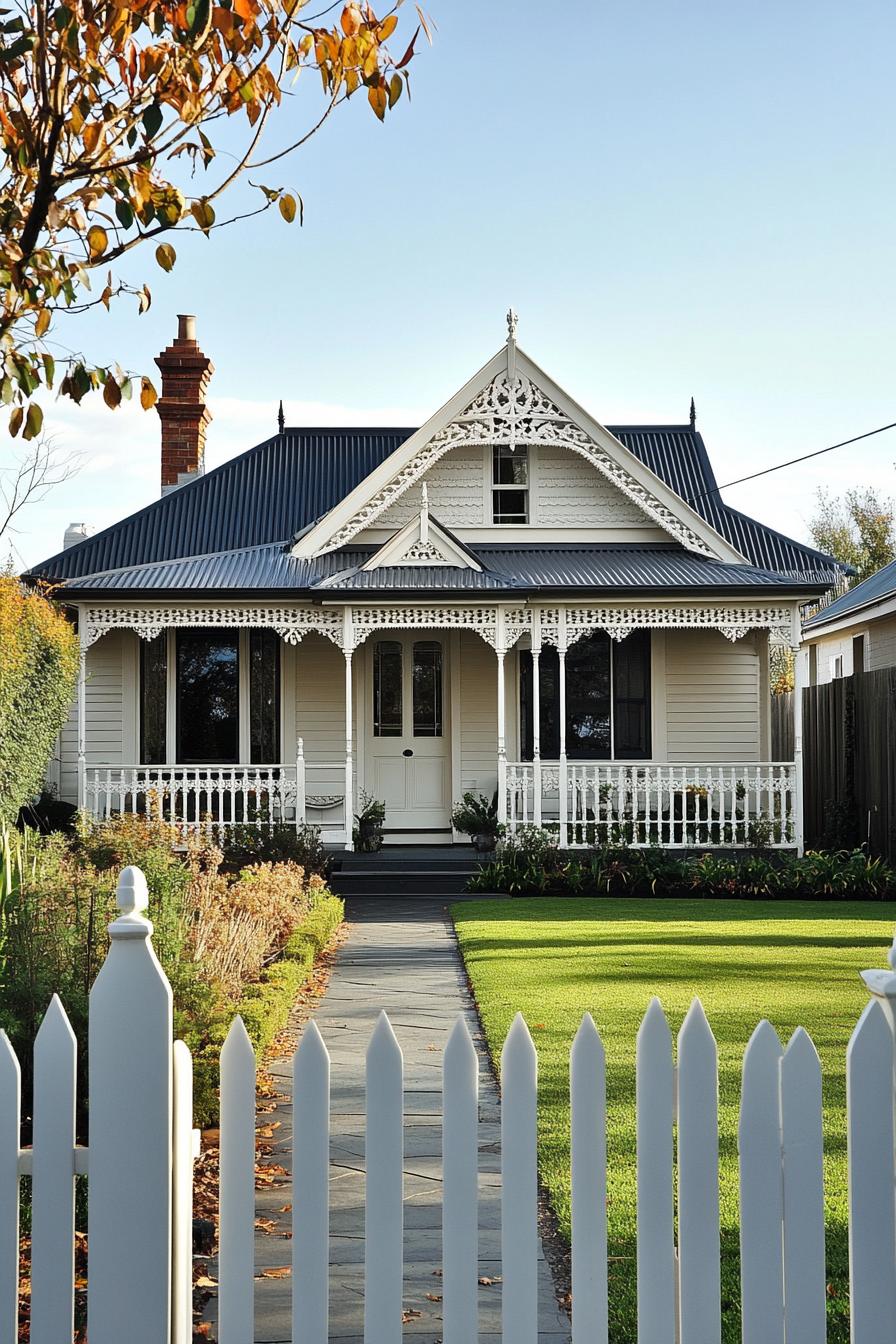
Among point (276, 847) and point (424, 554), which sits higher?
point (424, 554)

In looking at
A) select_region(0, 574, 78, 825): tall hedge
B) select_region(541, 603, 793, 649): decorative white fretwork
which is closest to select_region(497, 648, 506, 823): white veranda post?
select_region(541, 603, 793, 649): decorative white fretwork

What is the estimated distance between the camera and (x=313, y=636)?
19.4m

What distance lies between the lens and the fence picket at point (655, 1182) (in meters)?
2.71

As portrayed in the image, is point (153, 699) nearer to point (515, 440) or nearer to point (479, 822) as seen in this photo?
point (479, 822)

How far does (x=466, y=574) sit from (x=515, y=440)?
2.35m

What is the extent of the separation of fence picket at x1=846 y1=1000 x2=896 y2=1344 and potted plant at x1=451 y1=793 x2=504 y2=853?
14693 millimetres

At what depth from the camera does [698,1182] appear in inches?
107

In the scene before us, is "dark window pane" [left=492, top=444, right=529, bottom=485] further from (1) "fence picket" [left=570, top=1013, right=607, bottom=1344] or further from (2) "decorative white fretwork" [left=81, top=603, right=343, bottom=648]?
(1) "fence picket" [left=570, top=1013, right=607, bottom=1344]

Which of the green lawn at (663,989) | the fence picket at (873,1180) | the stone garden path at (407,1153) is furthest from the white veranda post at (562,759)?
the fence picket at (873,1180)

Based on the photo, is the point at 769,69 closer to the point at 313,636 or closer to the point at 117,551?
the point at 313,636

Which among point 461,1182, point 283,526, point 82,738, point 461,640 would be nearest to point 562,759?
point 461,640

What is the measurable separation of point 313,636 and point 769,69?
30.4ft

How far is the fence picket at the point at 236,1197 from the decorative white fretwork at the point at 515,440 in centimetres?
1654

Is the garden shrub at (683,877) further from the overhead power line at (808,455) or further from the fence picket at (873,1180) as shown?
the fence picket at (873,1180)
